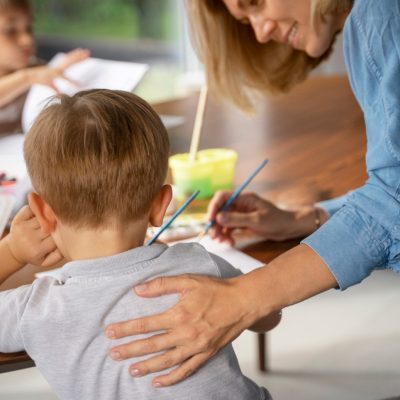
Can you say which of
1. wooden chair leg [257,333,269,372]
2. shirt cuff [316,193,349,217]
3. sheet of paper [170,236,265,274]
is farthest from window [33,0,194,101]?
sheet of paper [170,236,265,274]

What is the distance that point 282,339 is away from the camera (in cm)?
253

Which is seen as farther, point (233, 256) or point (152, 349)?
point (233, 256)

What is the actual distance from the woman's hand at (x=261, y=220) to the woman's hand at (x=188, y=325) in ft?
1.17

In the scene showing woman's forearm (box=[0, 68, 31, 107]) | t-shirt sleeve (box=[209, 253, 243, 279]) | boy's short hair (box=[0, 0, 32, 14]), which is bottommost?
woman's forearm (box=[0, 68, 31, 107])

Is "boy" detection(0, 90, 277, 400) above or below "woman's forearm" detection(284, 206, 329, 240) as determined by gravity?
above

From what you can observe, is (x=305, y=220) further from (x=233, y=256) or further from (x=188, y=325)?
(x=188, y=325)

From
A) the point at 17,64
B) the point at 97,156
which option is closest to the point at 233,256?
the point at 97,156

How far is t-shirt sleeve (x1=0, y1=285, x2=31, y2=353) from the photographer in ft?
3.69

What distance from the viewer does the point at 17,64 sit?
7.97 feet

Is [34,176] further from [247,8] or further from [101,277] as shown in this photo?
[247,8]

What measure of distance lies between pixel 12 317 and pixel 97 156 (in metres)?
0.25

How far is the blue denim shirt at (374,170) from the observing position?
1265 millimetres

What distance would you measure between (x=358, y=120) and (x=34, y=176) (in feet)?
4.34

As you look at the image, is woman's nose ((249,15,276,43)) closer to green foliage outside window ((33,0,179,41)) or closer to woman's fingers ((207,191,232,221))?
woman's fingers ((207,191,232,221))
